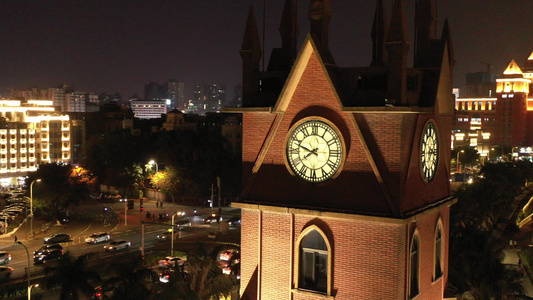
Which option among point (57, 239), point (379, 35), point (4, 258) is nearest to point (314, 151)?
point (379, 35)

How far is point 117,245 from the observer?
51594 millimetres

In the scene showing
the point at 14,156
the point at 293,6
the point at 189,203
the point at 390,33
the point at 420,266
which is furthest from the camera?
the point at 14,156

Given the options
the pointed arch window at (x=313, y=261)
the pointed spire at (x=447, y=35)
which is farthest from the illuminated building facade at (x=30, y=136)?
the pointed spire at (x=447, y=35)

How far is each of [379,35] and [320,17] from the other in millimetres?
2254

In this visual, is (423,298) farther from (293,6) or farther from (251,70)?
(293,6)

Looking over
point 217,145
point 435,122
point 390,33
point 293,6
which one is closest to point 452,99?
point 435,122

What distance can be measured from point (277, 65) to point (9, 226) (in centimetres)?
5570

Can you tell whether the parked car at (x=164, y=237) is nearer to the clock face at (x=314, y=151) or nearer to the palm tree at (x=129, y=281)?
the palm tree at (x=129, y=281)

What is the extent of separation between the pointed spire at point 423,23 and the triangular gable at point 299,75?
358cm

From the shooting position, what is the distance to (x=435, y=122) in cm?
1593

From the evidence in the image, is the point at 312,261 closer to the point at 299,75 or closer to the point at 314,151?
the point at 314,151

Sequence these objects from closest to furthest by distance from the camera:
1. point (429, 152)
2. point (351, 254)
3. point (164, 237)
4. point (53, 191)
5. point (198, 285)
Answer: point (351, 254) < point (429, 152) < point (198, 285) < point (164, 237) < point (53, 191)

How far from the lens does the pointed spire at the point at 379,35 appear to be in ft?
53.5

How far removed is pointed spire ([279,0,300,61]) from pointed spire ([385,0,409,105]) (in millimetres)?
3552
